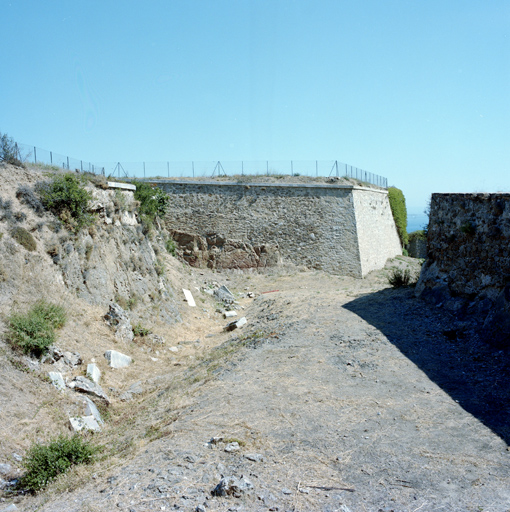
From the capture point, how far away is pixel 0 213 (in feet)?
38.0

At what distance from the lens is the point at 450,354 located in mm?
9383

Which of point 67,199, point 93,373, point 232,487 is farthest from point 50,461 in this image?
point 67,199

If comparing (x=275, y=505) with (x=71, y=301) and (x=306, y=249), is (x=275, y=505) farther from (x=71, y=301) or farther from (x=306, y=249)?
(x=306, y=249)

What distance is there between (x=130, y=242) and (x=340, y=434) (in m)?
11.1

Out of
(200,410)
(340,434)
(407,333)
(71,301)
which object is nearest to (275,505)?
(340,434)

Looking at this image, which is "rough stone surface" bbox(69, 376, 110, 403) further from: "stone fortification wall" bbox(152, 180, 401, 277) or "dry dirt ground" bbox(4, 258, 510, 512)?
"stone fortification wall" bbox(152, 180, 401, 277)

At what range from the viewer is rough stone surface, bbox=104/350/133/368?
1116 cm

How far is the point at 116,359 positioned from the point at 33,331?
224 cm

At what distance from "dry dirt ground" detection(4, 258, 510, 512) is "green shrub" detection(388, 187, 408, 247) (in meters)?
21.5

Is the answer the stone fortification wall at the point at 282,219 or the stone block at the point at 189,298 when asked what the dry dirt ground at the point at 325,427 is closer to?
the stone block at the point at 189,298

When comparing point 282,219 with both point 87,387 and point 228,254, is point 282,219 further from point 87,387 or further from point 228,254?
point 87,387

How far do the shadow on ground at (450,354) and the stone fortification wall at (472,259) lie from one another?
48cm

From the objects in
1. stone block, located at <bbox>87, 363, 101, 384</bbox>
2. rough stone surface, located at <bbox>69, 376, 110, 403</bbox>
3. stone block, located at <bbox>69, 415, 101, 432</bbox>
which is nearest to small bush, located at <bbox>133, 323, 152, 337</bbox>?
stone block, located at <bbox>87, 363, 101, 384</bbox>

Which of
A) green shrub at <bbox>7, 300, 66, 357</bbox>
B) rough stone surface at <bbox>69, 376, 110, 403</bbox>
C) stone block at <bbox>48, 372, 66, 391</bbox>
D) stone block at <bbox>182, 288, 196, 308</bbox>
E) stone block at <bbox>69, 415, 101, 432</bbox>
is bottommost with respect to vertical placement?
stone block at <bbox>69, 415, 101, 432</bbox>
